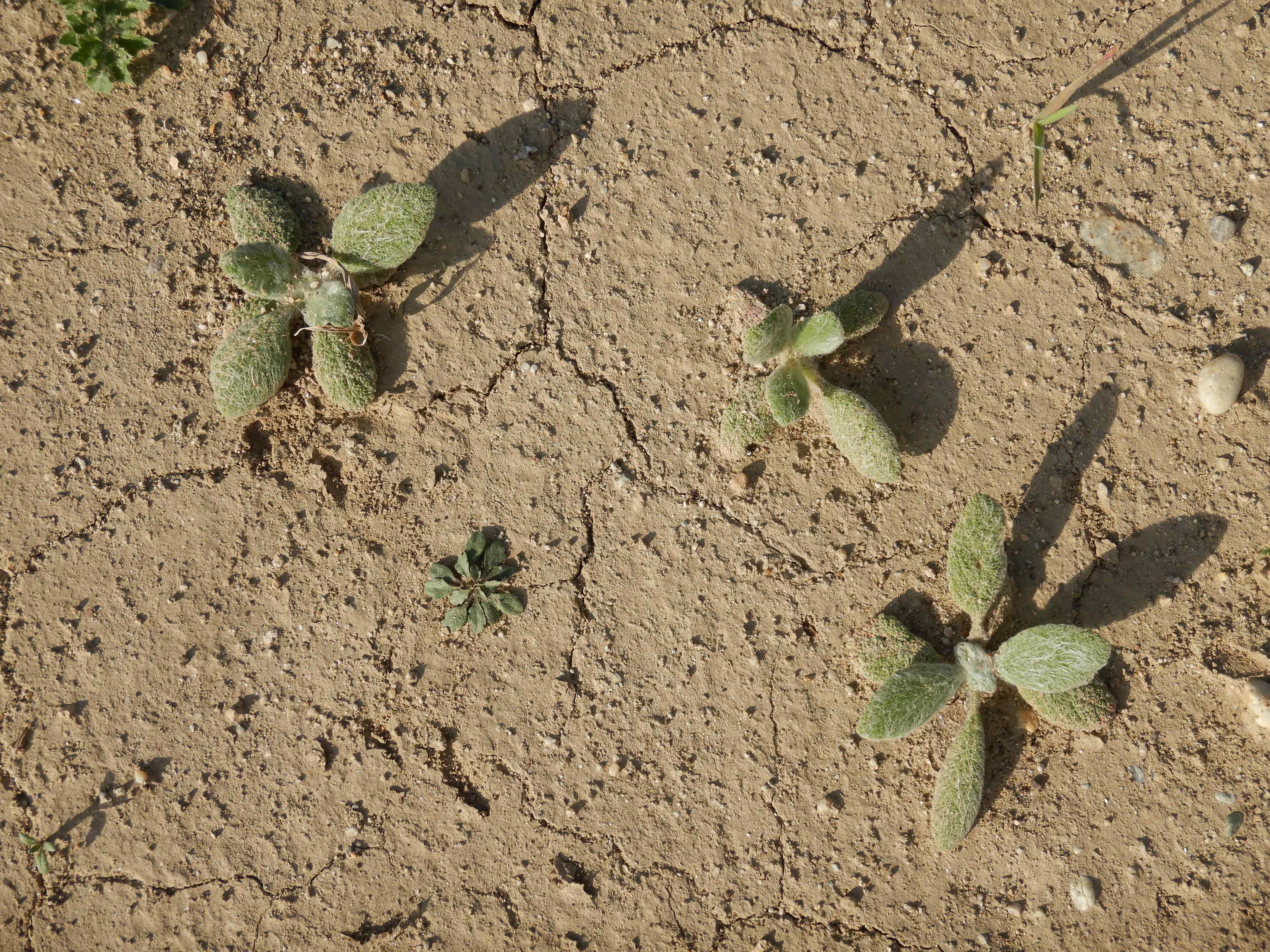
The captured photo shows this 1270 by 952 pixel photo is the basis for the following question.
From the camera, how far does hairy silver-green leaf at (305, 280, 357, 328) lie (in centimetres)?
290

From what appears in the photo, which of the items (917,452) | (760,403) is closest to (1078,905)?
(917,452)

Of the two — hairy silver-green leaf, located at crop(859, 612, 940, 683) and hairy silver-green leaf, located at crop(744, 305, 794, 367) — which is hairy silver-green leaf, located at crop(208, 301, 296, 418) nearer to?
hairy silver-green leaf, located at crop(744, 305, 794, 367)

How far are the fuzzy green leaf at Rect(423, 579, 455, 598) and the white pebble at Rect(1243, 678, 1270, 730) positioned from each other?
2959 mm

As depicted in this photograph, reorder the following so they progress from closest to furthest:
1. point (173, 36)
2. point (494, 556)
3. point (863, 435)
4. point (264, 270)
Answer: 1. point (863, 435)
2. point (264, 270)
3. point (494, 556)
4. point (173, 36)

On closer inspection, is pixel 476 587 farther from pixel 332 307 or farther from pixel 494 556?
pixel 332 307


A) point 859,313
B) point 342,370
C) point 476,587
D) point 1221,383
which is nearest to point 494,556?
point 476,587

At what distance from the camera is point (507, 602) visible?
297 centimetres

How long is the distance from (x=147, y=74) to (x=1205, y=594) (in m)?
4.56

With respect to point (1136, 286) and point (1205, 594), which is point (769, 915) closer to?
point (1205, 594)

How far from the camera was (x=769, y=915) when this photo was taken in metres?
2.93

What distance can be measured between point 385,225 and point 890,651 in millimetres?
2416

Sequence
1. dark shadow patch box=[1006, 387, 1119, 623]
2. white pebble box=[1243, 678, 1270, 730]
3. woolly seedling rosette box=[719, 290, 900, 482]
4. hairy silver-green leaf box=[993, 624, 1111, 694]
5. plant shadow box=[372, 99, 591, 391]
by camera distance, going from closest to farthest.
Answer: hairy silver-green leaf box=[993, 624, 1111, 694] → woolly seedling rosette box=[719, 290, 900, 482] → white pebble box=[1243, 678, 1270, 730] → dark shadow patch box=[1006, 387, 1119, 623] → plant shadow box=[372, 99, 591, 391]

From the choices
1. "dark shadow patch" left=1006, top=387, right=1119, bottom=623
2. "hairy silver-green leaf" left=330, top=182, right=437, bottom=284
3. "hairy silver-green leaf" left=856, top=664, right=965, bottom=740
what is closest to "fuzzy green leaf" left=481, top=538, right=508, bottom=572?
"hairy silver-green leaf" left=330, top=182, right=437, bottom=284

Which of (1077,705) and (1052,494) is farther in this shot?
(1052,494)
